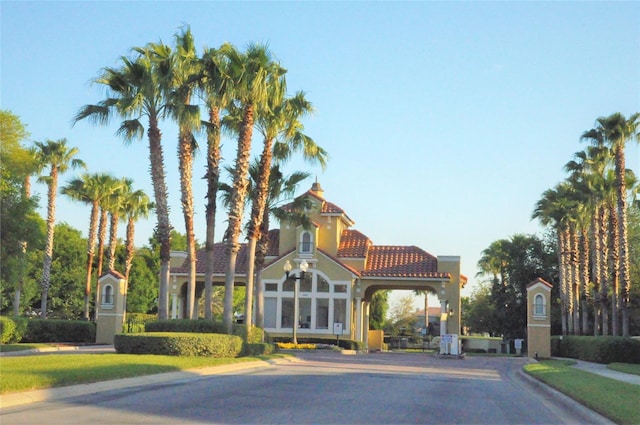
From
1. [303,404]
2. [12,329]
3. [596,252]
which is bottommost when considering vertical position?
[303,404]

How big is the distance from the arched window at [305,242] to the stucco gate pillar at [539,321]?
14.4 metres

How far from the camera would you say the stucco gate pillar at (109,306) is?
3934cm

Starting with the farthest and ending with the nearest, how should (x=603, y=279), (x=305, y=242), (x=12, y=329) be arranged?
(x=305, y=242) < (x=603, y=279) < (x=12, y=329)

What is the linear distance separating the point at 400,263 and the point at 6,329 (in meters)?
25.3

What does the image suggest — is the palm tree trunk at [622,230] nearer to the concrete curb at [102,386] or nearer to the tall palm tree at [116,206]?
the concrete curb at [102,386]

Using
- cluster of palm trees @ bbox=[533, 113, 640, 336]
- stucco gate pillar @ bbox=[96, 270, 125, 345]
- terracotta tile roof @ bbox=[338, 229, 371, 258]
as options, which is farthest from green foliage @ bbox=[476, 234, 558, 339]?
stucco gate pillar @ bbox=[96, 270, 125, 345]

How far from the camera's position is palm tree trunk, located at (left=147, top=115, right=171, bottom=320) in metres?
28.9

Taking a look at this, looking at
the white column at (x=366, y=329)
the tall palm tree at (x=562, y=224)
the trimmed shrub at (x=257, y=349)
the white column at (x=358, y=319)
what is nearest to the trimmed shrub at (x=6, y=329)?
the trimmed shrub at (x=257, y=349)

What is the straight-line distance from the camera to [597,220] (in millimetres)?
46594

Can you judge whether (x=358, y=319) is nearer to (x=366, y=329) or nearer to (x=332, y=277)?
(x=366, y=329)

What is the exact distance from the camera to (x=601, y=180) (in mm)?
42812

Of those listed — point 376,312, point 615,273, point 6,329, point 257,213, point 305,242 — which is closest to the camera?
point 257,213

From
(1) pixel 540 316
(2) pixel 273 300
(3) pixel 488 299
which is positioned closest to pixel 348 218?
(2) pixel 273 300

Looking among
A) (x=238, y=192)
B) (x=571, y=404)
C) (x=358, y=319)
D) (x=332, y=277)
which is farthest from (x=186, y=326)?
(x=358, y=319)
